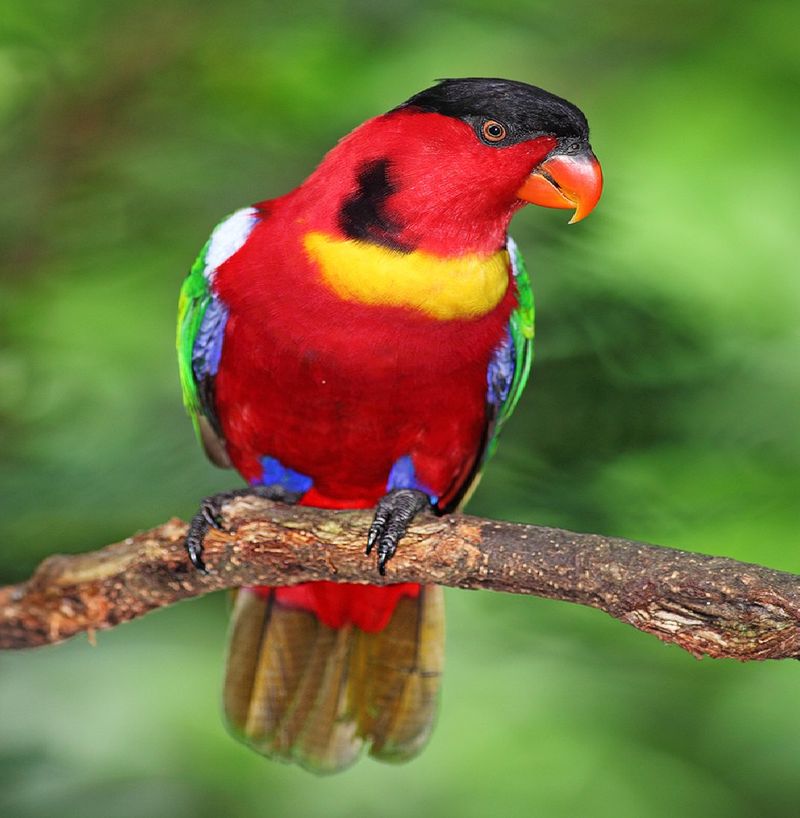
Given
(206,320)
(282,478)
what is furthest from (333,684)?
(206,320)

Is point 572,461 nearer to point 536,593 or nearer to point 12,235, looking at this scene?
point 536,593

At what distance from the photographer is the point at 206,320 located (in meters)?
2.70

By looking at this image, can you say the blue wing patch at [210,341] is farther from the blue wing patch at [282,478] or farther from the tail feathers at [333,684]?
the tail feathers at [333,684]

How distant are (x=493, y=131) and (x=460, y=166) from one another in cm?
11

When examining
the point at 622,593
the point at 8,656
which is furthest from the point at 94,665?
the point at 622,593

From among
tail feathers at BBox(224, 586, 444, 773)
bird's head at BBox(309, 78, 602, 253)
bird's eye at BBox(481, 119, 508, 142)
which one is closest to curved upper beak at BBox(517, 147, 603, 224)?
bird's head at BBox(309, 78, 602, 253)

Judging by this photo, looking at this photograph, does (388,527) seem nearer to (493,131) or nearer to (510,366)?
(510,366)

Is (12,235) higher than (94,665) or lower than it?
higher

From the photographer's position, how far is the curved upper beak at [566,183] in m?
2.44

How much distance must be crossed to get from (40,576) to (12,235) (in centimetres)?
117

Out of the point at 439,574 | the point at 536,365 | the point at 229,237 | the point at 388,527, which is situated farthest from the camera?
the point at 536,365

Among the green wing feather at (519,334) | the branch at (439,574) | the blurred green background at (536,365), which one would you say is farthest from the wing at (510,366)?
the branch at (439,574)

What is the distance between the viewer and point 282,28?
3393 mm

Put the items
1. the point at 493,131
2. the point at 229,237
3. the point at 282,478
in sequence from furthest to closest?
the point at 282,478 < the point at 229,237 < the point at 493,131
